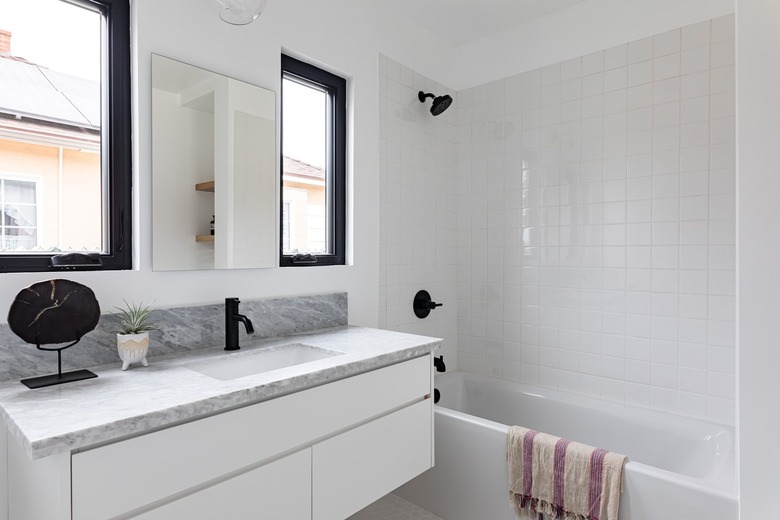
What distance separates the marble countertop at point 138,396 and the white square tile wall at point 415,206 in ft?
3.20

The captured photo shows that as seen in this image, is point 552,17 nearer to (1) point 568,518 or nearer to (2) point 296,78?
(2) point 296,78

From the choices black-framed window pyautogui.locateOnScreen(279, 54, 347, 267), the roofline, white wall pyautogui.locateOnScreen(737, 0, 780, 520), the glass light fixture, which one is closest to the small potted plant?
the roofline

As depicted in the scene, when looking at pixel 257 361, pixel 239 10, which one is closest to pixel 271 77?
pixel 239 10

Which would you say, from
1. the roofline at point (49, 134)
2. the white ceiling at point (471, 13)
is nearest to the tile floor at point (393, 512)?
the roofline at point (49, 134)

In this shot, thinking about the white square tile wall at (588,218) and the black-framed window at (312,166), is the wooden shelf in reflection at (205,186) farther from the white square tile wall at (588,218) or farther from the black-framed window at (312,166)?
the white square tile wall at (588,218)

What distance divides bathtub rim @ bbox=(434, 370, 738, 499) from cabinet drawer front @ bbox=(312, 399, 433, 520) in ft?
1.41

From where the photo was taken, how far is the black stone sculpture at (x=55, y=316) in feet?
3.99

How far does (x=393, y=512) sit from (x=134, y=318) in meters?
1.56

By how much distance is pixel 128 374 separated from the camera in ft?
4.40

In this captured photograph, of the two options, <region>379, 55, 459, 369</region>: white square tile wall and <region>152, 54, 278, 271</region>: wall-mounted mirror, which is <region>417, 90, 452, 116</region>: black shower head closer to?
<region>379, 55, 459, 369</region>: white square tile wall

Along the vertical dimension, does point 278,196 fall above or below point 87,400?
above

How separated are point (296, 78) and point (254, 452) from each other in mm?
1668

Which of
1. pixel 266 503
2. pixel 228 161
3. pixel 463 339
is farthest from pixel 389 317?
pixel 266 503

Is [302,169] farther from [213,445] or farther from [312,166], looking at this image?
[213,445]
